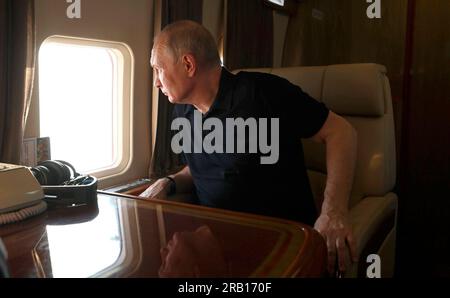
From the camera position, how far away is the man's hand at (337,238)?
1023 mm

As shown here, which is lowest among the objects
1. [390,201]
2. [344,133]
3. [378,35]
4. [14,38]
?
[390,201]

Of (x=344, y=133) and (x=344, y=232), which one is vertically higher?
(x=344, y=133)

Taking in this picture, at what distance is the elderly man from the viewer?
1.35 m

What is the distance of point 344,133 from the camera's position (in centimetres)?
130

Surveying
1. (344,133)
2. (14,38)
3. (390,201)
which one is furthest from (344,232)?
(14,38)

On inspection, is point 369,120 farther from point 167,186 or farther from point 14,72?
point 14,72

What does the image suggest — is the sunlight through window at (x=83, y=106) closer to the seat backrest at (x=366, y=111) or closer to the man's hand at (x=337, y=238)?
the seat backrest at (x=366, y=111)

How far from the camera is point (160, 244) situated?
2.66 ft

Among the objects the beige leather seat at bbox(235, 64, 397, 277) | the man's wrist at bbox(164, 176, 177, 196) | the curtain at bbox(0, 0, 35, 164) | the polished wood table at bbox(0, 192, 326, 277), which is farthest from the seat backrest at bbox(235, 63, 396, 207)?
the curtain at bbox(0, 0, 35, 164)

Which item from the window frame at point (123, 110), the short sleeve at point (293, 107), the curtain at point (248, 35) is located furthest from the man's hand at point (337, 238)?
the curtain at point (248, 35)

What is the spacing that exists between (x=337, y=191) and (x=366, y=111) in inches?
19.8

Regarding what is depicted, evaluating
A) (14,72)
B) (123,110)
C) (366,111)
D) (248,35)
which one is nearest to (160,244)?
(14,72)
